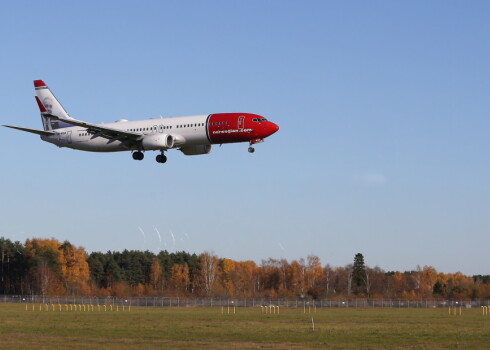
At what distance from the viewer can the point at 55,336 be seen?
202 feet

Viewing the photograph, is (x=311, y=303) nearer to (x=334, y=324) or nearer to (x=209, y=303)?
(x=209, y=303)

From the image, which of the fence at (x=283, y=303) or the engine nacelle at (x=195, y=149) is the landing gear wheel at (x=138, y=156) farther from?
the fence at (x=283, y=303)

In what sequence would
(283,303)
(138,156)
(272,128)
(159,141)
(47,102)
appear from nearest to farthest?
1. (272,128)
2. (159,141)
3. (138,156)
4. (47,102)
5. (283,303)

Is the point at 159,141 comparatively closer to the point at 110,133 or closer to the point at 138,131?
the point at 138,131

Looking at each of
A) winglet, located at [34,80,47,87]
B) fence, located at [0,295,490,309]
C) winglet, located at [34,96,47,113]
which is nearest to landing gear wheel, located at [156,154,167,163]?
winglet, located at [34,96,47,113]

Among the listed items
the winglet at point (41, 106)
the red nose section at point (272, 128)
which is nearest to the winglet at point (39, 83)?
the winglet at point (41, 106)

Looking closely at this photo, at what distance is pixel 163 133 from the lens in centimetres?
7644

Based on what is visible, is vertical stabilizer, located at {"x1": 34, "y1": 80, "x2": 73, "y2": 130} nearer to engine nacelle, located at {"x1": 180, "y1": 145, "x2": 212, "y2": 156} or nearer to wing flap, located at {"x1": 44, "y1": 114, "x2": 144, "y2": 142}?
wing flap, located at {"x1": 44, "y1": 114, "x2": 144, "y2": 142}

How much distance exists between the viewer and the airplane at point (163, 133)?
73125 millimetres

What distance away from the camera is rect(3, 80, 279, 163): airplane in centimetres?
7312

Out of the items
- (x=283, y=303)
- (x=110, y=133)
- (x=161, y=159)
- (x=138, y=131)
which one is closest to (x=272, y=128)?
(x=161, y=159)

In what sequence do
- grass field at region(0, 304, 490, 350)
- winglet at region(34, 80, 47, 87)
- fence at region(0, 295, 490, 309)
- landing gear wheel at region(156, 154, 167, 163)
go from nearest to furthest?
grass field at region(0, 304, 490, 350)
landing gear wheel at region(156, 154, 167, 163)
winglet at region(34, 80, 47, 87)
fence at region(0, 295, 490, 309)

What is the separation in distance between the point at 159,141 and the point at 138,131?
176 inches

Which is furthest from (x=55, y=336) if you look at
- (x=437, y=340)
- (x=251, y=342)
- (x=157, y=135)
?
(x=437, y=340)
